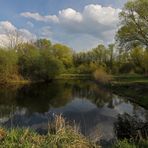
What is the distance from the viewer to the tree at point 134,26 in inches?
1481

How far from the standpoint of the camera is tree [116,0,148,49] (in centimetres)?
3762

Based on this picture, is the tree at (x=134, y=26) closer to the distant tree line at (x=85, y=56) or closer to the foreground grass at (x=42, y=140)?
the distant tree line at (x=85, y=56)

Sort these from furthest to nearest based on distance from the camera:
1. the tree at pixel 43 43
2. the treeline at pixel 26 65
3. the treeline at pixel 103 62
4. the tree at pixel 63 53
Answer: the tree at pixel 43 43, the tree at pixel 63 53, the treeline at pixel 103 62, the treeline at pixel 26 65

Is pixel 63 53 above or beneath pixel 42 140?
above

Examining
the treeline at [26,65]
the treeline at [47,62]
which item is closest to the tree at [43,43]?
the treeline at [47,62]

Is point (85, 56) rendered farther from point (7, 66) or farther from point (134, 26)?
point (134, 26)

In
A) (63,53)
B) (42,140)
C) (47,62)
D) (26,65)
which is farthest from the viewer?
(63,53)

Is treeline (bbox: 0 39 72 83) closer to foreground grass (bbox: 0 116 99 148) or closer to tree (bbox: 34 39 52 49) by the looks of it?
tree (bbox: 34 39 52 49)

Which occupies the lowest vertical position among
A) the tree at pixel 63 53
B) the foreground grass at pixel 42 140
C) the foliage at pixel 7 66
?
the foreground grass at pixel 42 140

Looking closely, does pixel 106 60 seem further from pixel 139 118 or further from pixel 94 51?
pixel 139 118

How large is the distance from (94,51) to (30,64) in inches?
2090

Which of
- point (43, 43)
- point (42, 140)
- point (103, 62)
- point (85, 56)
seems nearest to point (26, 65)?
point (43, 43)

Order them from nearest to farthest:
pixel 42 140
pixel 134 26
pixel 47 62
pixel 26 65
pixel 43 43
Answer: pixel 42 140
pixel 134 26
pixel 26 65
pixel 47 62
pixel 43 43

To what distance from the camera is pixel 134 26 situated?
3844 cm
